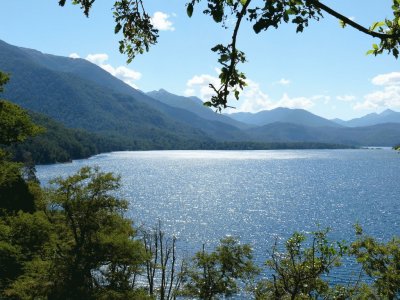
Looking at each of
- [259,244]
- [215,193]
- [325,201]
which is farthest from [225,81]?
[215,193]

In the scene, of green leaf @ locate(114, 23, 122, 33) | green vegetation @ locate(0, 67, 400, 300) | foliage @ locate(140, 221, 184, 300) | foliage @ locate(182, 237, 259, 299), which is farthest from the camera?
foliage @ locate(182, 237, 259, 299)

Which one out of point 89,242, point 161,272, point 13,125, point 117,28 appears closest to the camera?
point 117,28

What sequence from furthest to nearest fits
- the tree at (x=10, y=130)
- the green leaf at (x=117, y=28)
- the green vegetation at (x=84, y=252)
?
the green vegetation at (x=84, y=252) → the tree at (x=10, y=130) → the green leaf at (x=117, y=28)

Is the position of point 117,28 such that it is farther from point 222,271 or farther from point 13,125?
point 222,271

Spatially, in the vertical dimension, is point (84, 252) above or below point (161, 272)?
above

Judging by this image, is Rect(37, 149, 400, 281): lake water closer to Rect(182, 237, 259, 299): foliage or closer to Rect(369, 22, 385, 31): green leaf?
Rect(182, 237, 259, 299): foliage

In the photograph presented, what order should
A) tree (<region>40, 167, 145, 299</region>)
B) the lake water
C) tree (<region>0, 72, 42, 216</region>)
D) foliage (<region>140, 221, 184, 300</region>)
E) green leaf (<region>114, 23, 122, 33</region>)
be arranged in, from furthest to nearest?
1. the lake water
2. foliage (<region>140, 221, 184, 300</region>)
3. tree (<region>40, 167, 145, 299</region>)
4. tree (<region>0, 72, 42, 216</region>)
5. green leaf (<region>114, 23, 122, 33</region>)

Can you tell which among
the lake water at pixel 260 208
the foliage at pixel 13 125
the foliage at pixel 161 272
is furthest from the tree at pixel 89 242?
the lake water at pixel 260 208

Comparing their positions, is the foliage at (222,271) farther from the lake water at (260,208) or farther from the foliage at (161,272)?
the lake water at (260,208)

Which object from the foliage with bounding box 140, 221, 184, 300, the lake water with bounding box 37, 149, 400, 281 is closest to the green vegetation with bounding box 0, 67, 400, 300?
Answer: the foliage with bounding box 140, 221, 184, 300

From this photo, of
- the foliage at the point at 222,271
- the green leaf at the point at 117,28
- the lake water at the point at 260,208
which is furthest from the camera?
the lake water at the point at 260,208

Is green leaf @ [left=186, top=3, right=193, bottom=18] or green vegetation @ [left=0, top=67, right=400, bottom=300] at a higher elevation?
green leaf @ [left=186, top=3, right=193, bottom=18]

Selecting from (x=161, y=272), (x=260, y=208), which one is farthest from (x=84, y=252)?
(x=260, y=208)

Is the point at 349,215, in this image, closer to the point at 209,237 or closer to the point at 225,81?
the point at 209,237
